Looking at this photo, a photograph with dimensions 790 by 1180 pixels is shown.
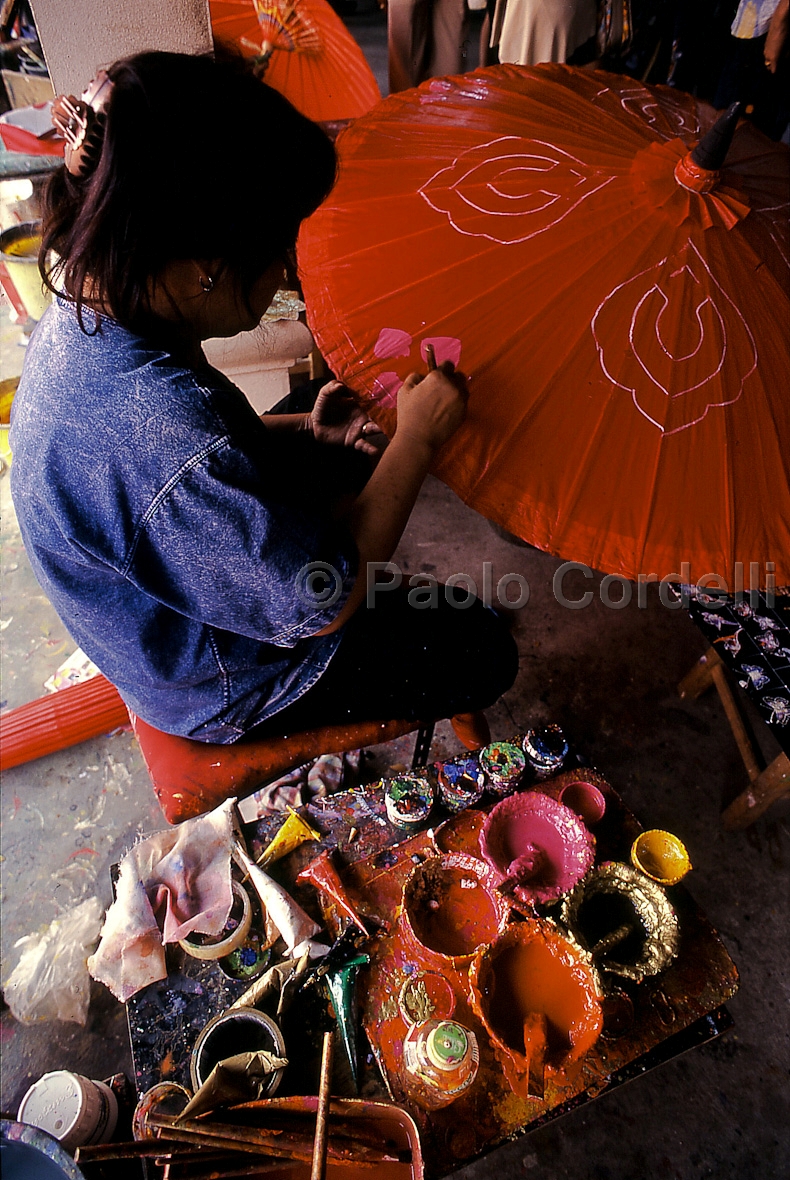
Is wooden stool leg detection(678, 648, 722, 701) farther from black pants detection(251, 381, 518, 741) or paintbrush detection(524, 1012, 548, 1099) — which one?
paintbrush detection(524, 1012, 548, 1099)

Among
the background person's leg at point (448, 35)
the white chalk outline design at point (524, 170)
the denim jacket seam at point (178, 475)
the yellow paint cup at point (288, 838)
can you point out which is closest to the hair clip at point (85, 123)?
the denim jacket seam at point (178, 475)

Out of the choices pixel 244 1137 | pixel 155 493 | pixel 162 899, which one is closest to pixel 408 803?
pixel 162 899

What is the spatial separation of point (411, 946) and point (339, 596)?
2.74 feet

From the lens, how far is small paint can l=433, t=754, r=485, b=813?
164 cm

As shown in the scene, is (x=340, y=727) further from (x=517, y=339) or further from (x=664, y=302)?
(x=664, y=302)

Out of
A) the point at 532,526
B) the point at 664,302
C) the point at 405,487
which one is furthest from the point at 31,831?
the point at 664,302

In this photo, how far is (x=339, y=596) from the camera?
104cm

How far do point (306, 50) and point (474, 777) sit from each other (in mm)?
3042

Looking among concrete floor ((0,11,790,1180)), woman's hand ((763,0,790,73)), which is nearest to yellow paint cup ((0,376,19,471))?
concrete floor ((0,11,790,1180))

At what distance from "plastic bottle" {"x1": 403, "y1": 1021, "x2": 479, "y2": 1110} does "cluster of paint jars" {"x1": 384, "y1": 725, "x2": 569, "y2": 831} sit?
46 centimetres

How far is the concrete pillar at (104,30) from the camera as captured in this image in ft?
5.57

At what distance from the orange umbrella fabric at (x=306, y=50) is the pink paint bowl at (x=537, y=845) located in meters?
2.80

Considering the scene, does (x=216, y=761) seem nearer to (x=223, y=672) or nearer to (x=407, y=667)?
(x=223, y=672)

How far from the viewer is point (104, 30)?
175 cm
